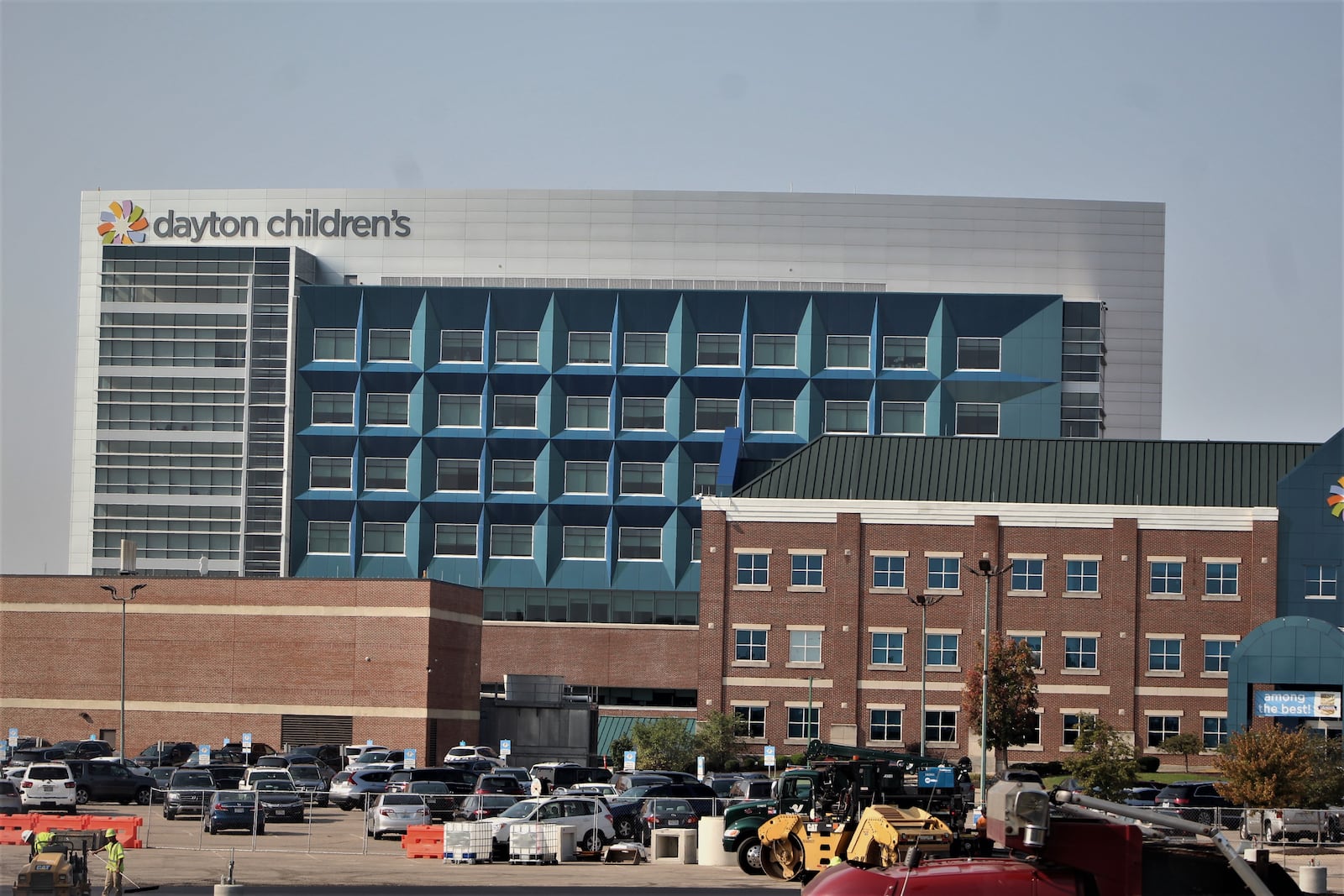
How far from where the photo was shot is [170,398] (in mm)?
129500

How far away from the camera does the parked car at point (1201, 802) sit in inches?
1924

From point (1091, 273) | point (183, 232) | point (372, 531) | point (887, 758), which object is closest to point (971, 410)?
point (1091, 273)

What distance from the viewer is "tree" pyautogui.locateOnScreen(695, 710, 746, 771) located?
274 ft

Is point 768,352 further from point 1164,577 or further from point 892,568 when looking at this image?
point 1164,577

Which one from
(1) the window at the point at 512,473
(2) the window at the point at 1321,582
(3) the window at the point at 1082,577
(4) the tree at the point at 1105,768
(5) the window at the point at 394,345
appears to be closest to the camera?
(4) the tree at the point at 1105,768

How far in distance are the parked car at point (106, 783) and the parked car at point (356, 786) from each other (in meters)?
6.47

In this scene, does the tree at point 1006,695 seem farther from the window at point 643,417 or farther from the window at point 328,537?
the window at point 328,537

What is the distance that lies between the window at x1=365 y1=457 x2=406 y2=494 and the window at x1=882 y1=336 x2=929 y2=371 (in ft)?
117

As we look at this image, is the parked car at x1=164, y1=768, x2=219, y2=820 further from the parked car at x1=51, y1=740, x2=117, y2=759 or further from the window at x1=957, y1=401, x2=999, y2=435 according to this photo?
the window at x1=957, y1=401, x2=999, y2=435

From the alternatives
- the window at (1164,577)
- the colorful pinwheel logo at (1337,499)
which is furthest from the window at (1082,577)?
the colorful pinwheel logo at (1337,499)

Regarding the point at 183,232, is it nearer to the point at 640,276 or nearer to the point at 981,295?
the point at 640,276

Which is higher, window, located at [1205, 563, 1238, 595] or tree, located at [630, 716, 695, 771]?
window, located at [1205, 563, 1238, 595]

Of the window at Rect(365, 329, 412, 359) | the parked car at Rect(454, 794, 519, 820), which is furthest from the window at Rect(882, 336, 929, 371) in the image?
the parked car at Rect(454, 794, 519, 820)

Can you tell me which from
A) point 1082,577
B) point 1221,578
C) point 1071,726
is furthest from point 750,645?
point 1221,578
